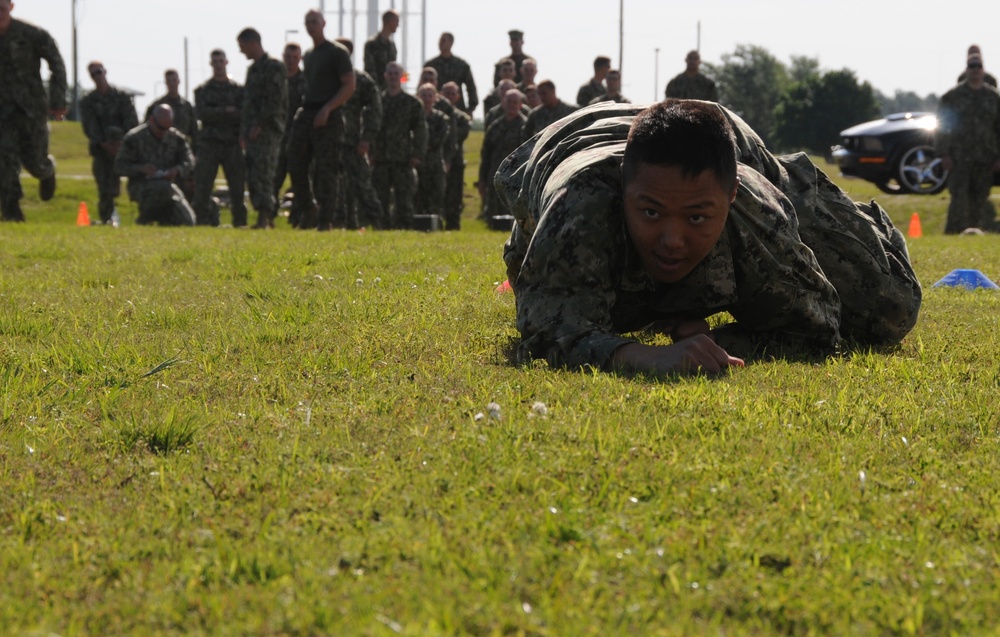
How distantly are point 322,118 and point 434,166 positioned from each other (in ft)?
16.6

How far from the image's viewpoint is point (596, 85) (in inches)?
802

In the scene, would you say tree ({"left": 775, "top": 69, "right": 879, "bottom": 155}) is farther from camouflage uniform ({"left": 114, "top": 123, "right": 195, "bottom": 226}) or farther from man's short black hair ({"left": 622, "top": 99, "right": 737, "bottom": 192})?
man's short black hair ({"left": 622, "top": 99, "right": 737, "bottom": 192})

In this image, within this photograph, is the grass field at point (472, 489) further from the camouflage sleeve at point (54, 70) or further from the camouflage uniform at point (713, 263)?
the camouflage sleeve at point (54, 70)

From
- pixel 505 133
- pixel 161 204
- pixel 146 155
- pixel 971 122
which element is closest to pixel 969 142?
pixel 971 122

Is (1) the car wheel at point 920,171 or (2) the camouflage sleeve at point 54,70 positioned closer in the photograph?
(2) the camouflage sleeve at point 54,70

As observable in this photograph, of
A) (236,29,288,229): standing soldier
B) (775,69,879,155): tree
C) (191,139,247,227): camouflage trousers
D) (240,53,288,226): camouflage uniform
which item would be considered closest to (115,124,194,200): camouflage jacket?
(191,139,247,227): camouflage trousers

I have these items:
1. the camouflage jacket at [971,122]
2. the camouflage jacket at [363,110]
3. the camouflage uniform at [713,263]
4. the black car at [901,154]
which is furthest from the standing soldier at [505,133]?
the camouflage uniform at [713,263]

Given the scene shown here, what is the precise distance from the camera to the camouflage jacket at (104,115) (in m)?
19.4

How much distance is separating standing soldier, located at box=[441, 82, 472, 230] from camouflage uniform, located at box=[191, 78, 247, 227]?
3.99 m

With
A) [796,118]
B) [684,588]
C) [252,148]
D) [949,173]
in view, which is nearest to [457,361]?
[684,588]

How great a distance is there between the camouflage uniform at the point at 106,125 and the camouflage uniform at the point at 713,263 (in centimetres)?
1503

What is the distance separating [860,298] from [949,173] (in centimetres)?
1392

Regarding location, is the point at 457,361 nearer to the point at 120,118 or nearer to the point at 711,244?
the point at 711,244

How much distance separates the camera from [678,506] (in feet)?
10.2
